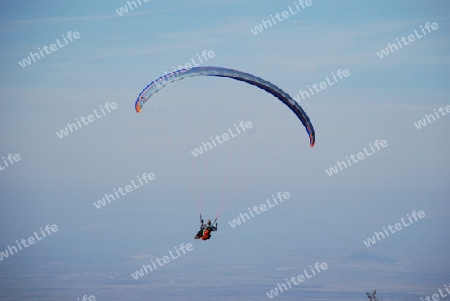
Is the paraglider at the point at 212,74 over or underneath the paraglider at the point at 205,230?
over

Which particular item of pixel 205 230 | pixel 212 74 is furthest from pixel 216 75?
pixel 205 230

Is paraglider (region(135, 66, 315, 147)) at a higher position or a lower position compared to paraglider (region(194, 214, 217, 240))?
higher

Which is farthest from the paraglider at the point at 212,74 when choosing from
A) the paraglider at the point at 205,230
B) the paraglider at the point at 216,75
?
the paraglider at the point at 205,230

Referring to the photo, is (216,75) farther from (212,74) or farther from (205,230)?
(205,230)

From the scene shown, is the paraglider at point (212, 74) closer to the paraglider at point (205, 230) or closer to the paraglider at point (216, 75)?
the paraglider at point (216, 75)

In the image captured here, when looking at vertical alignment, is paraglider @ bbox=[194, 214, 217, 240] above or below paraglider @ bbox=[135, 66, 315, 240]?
below

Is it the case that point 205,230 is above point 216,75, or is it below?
below

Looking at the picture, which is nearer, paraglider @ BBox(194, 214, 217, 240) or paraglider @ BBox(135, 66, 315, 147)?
paraglider @ BBox(135, 66, 315, 147)

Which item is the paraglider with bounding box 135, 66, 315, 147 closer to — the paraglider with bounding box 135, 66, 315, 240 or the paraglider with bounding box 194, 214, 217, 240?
the paraglider with bounding box 135, 66, 315, 240

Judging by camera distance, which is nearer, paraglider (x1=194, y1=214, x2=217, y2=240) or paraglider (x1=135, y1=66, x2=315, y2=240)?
paraglider (x1=135, y1=66, x2=315, y2=240)

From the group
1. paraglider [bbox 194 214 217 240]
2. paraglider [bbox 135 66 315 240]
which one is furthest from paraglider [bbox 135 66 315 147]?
paraglider [bbox 194 214 217 240]

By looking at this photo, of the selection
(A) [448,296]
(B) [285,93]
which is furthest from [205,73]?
(A) [448,296]

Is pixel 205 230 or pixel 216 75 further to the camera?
pixel 205 230

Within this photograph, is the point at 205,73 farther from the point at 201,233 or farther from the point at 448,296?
the point at 448,296
